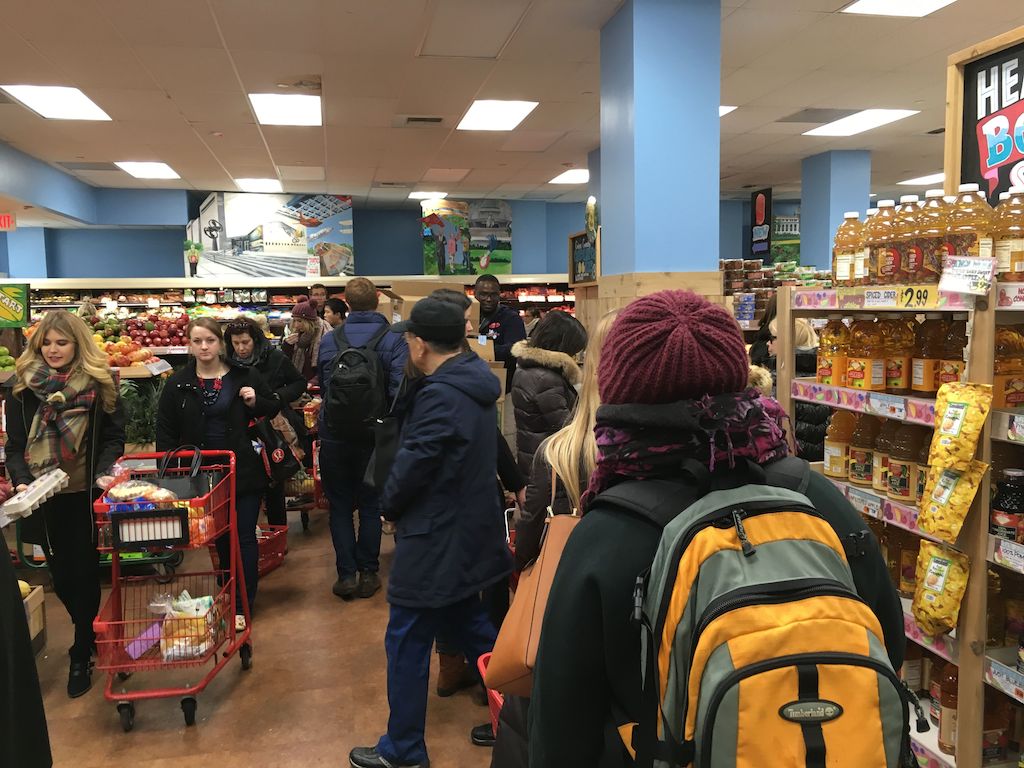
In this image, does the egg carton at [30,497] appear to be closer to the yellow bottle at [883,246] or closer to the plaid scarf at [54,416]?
the plaid scarf at [54,416]

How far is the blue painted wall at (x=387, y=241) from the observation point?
50.6ft

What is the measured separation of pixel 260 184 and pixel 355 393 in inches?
354

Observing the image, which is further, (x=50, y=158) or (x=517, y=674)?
(x=50, y=158)

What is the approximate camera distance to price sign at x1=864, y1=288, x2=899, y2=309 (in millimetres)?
2207

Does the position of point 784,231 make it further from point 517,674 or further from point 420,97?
point 517,674

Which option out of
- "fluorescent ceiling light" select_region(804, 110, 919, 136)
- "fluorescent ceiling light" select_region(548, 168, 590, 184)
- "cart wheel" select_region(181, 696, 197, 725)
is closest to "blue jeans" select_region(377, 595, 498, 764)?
"cart wheel" select_region(181, 696, 197, 725)

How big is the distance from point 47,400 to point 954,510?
11.4 feet

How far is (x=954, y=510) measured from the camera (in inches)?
77.6

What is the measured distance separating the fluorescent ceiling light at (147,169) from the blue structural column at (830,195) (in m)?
9.01

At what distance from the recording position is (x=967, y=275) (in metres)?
1.92

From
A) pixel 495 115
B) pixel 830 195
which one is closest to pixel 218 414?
pixel 495 115

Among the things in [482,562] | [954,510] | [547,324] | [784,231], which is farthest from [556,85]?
[784,231]

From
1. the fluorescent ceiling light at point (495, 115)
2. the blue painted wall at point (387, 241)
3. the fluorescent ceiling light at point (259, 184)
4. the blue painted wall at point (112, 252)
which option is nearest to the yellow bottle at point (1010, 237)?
the fluorescent ceiling light at point (495, 115)

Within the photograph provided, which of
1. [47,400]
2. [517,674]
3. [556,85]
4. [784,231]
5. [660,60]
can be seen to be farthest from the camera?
[784,231]
